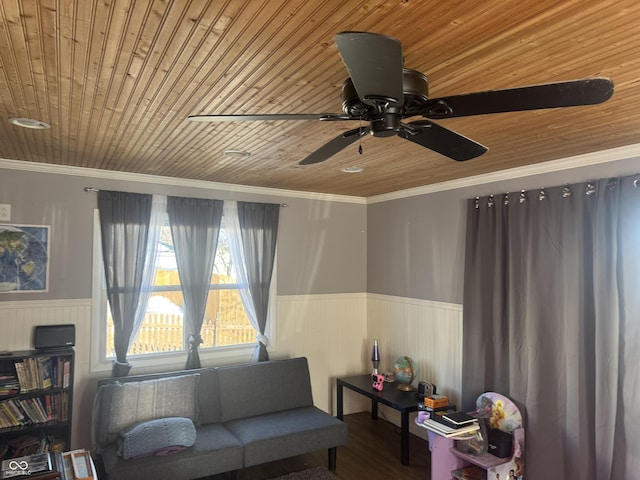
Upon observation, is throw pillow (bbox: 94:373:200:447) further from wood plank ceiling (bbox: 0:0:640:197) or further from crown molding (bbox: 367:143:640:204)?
crown molding (bbox: 367:143:640:204)

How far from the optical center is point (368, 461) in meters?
3.81

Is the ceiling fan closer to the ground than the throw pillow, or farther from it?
farther from it

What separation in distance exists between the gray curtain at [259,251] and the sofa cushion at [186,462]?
3.70 feet

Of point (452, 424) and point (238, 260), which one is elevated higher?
point (238, 260)

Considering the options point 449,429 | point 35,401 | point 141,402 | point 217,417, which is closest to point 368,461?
point 449,429

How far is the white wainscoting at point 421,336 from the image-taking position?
155 inches

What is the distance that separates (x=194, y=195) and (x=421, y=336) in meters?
2.53

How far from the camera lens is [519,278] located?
131 inches

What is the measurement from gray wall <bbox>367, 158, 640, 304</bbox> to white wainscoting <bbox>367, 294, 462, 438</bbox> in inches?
4.1

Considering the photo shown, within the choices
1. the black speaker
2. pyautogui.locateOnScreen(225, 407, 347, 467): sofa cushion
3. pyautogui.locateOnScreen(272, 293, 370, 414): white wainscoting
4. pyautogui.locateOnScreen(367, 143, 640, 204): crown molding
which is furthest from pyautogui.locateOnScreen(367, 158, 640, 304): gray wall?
the black speaker

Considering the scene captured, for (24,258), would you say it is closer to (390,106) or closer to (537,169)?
(390,106)

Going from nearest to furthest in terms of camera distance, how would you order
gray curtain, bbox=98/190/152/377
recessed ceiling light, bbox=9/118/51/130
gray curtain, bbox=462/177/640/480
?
recessed ceiling light, bbox=9/118/51/130, gray curtain, bbox=462/177/640/480, gray curtain, bbox=98/190/152/377

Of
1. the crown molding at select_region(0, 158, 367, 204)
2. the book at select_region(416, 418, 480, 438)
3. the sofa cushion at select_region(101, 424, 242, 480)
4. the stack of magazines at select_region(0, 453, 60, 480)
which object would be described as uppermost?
the crown molding at select_region(0, 158, 367, 204)

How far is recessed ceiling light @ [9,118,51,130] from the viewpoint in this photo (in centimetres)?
233
